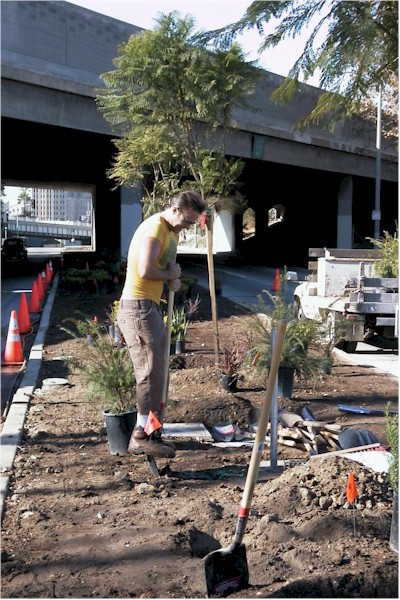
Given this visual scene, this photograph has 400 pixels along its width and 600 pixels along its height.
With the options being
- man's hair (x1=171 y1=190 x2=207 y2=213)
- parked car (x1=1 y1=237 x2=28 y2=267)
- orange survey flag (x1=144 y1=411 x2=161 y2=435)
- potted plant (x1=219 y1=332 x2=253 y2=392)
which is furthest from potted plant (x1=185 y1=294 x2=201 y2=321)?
parked car (x1=1 y1=237 x2=28 y2=267)

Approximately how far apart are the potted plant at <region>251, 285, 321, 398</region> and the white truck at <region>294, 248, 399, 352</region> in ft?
6.58

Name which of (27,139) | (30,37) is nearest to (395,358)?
(30,37)

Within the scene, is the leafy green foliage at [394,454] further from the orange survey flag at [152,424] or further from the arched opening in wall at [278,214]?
the arched opening in wall at [278,214]

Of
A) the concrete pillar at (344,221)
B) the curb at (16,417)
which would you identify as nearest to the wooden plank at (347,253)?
the curb at (16,417)

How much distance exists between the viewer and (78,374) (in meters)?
8.89

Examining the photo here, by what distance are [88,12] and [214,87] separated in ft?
45.4

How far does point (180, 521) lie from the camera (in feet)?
13.4

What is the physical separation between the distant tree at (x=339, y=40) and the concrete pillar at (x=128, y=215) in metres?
22.9

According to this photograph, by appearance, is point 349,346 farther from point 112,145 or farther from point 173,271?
point 112,145

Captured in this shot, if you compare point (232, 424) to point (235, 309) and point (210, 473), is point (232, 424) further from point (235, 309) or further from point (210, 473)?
point (235, 309)

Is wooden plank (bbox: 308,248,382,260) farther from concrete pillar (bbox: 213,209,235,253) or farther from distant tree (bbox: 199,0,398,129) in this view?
concrete pillar (bbox: 213,209,235,253)

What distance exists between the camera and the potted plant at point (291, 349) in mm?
7383

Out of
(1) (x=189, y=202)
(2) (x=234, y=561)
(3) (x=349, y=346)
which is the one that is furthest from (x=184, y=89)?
(2) (x=234, y=561)

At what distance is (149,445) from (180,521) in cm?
105
